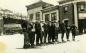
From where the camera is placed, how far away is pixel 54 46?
5.53 feet

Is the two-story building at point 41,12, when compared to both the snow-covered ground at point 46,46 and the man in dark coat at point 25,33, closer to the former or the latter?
the man in dark coat at point 25,33

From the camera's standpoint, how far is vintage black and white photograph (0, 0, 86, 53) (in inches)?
64.9

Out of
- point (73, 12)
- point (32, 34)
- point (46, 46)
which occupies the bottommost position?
point (46, 46)

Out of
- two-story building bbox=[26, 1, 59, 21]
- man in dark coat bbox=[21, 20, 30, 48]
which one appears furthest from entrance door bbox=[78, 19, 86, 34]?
man in dark coat bbox=[21, 20, 30, 48]

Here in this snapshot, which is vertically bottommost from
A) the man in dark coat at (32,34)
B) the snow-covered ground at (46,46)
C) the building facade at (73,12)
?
the snow-covered ground at (46,46)

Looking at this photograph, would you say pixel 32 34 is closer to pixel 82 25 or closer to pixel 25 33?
pixel 25 33

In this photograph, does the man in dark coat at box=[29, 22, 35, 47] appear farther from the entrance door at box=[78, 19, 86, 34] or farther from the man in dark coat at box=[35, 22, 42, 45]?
the entrance door at box=[78, 19, 86, 34]

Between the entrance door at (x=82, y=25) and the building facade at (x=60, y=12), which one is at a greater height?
the building facade at (x=60, y=12)

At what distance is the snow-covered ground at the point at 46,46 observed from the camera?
5.30 ft

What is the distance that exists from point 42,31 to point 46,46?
0.45 ft

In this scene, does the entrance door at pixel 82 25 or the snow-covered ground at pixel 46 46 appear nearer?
the snow-covered ground at pixel 46 46

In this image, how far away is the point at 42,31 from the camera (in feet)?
5.62

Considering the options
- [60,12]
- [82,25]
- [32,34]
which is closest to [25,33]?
[32,34]

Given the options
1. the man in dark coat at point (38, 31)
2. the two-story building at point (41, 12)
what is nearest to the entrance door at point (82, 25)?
the two-story building at point (41, 12)
